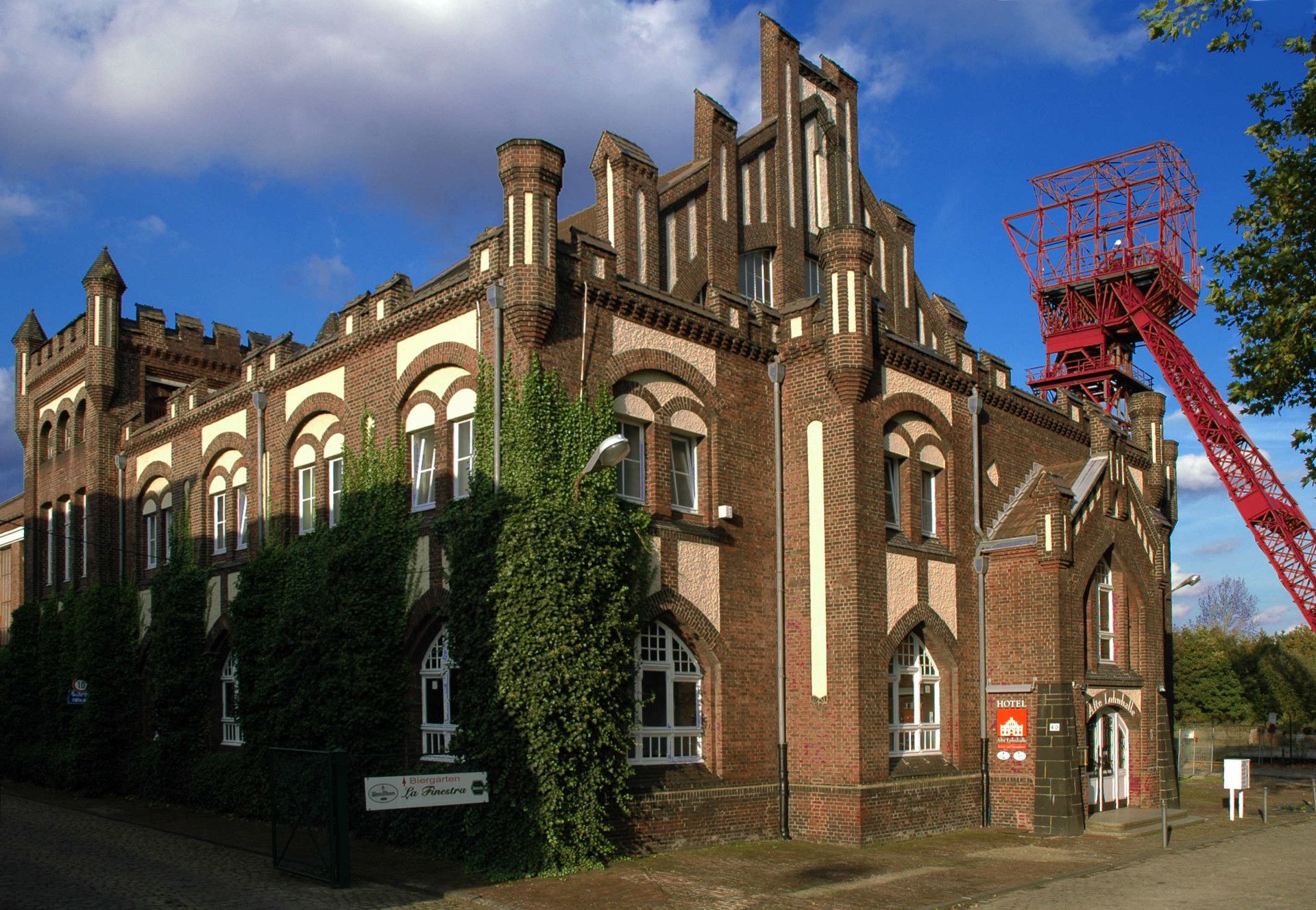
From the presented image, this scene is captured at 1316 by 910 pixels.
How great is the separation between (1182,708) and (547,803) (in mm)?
44594

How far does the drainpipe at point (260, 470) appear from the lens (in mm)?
23000

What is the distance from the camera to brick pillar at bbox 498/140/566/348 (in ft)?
54.5

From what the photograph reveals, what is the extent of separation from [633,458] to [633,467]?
16cm

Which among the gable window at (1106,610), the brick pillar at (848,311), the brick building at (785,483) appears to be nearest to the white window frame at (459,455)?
the brick building at (785,483)

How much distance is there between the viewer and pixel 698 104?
927 inches

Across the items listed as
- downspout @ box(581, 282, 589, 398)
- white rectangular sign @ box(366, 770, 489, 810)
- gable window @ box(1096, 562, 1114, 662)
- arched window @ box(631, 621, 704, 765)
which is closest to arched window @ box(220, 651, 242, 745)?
arched window @ box(631, 621, 704, 765)

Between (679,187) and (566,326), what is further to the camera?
(679,187)

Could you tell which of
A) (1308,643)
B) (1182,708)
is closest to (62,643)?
(1182,708)

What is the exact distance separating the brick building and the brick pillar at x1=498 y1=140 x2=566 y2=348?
0.04m

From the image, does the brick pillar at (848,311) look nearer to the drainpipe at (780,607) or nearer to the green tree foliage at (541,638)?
the drainpipe at (780,607)

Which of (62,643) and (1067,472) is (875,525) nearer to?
(1067,472)

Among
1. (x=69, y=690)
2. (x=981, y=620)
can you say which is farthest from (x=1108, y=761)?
(x=69, y=690)

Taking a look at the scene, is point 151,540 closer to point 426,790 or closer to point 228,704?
point 228,704

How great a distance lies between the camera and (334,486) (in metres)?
21.3
